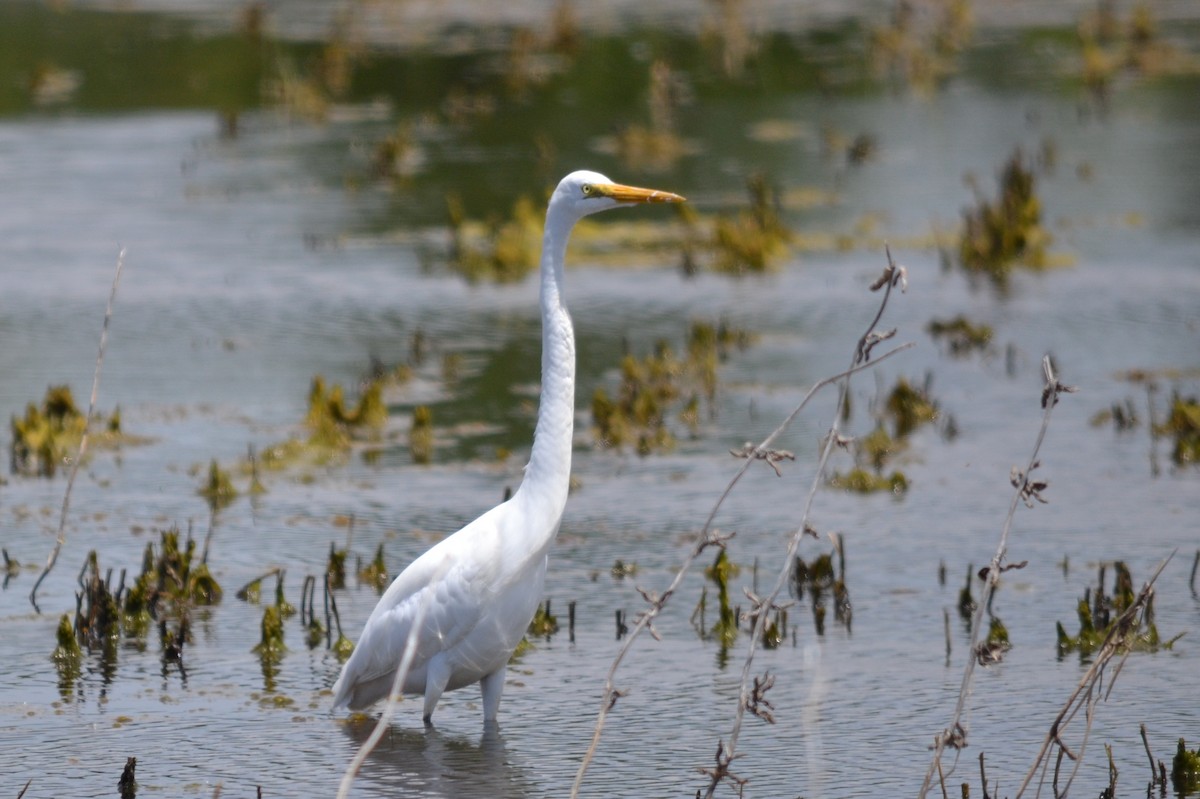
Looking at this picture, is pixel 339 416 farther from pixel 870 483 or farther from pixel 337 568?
pixel 870 483

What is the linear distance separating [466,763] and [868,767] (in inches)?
49.9

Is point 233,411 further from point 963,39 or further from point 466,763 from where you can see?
point 963,39

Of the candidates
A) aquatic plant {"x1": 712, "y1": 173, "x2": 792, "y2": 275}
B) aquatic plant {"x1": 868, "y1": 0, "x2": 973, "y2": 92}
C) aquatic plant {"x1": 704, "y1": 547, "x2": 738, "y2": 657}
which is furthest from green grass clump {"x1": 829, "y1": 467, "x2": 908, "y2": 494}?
aquatic plant {"x1": 868, "y1": 0, "x2": 973, "y2": 92}

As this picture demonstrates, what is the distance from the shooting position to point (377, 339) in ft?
44.2

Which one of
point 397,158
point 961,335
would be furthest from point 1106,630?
point 397,158

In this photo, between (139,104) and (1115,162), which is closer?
(1115,162)

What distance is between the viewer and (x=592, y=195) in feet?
21.2

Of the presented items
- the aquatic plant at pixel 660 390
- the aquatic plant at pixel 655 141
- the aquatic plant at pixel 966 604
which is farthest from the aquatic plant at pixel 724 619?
the aquatic plant at pixel 655 141

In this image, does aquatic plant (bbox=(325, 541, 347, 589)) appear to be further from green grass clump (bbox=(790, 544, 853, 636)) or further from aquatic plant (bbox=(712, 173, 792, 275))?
aquatic plant (bbox=(712, 173, 792, 275))

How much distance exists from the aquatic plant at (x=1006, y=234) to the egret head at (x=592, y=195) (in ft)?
29.2

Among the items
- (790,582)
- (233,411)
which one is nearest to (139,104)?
(233,411)

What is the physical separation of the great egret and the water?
33 centimetres

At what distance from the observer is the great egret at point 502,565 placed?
6344 mm

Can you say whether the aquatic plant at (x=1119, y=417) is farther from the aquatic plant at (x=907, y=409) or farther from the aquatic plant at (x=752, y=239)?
the aquatic plant at (x=752, y=239)
